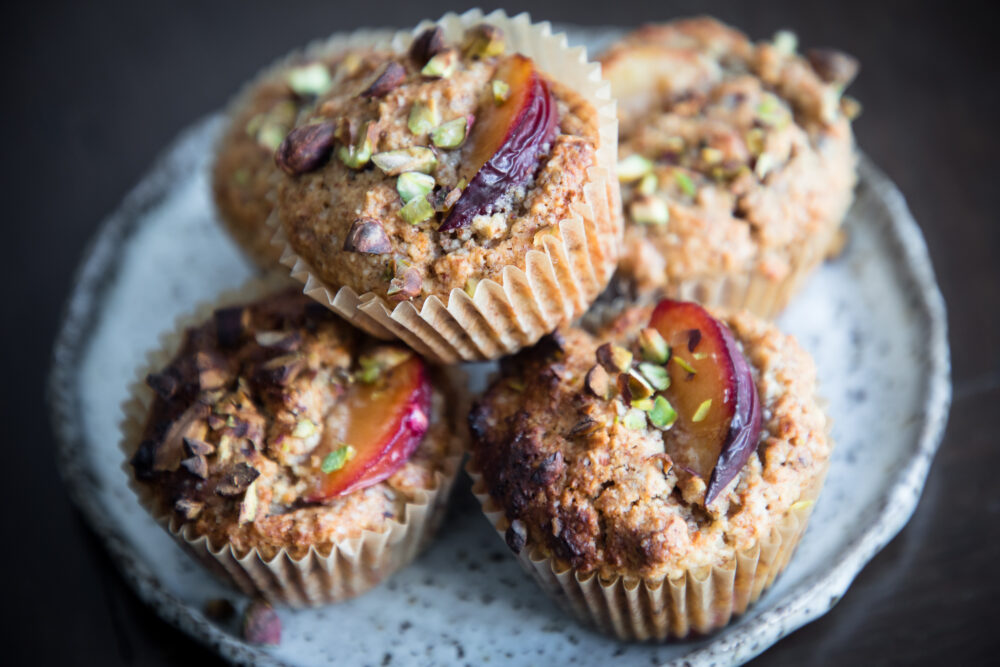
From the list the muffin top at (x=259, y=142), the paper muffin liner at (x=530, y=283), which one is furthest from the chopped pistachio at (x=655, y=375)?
the muffin top at (x=259, y=142)

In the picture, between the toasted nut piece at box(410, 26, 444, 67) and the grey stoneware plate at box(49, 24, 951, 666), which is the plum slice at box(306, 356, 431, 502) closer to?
the grey stoneware plate at box(49, 24, 951, 666)

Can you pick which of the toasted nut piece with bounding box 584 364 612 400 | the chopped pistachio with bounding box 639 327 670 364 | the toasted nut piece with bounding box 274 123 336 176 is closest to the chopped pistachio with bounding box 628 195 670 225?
the chopped pistachio with bounding box 639 327 670 364

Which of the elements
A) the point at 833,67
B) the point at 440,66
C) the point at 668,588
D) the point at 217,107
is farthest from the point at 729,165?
the point at 217,107

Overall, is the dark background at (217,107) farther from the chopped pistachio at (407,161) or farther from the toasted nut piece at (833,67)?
the chopped pistachio at (407,161)

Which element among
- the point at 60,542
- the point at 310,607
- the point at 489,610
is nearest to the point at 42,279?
the point at 60,542

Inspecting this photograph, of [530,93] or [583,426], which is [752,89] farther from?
[583,426]
